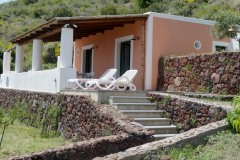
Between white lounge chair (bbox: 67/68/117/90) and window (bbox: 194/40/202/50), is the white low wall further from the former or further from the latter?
window (bbox: 194/40/202/50)

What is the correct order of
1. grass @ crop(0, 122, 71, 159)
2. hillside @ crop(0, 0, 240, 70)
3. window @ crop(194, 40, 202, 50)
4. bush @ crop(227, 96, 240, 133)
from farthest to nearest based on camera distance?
hillside @ crop(0, 0, 240, 70) → window @ crop(194, 40, 202, 50) → grass @ crop(0, 122, 71, 159) → bush @ crop(227, 96, 240, 133)

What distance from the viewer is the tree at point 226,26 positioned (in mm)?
15683

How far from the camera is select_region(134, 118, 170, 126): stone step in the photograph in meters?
10.5

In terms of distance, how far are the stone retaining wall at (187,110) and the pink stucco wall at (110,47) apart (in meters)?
3.36

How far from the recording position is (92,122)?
1108cm

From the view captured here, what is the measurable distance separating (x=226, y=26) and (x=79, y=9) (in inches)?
1610

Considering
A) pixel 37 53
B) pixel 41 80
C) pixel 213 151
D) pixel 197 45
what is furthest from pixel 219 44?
pixel 213 151

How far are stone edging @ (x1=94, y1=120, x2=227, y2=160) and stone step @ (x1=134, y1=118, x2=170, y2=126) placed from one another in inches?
141

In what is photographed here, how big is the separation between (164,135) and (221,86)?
134 inches

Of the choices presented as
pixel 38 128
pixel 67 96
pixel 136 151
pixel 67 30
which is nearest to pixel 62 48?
pixel 67 30

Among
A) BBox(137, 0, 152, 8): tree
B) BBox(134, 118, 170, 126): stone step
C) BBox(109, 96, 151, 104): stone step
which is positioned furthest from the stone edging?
BBox(137, 0, 152, 8): tree

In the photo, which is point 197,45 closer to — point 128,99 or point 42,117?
point 128,99

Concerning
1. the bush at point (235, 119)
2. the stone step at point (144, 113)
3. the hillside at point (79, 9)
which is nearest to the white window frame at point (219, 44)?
the stone step at point (144, 113)

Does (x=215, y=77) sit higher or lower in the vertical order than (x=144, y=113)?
higher
